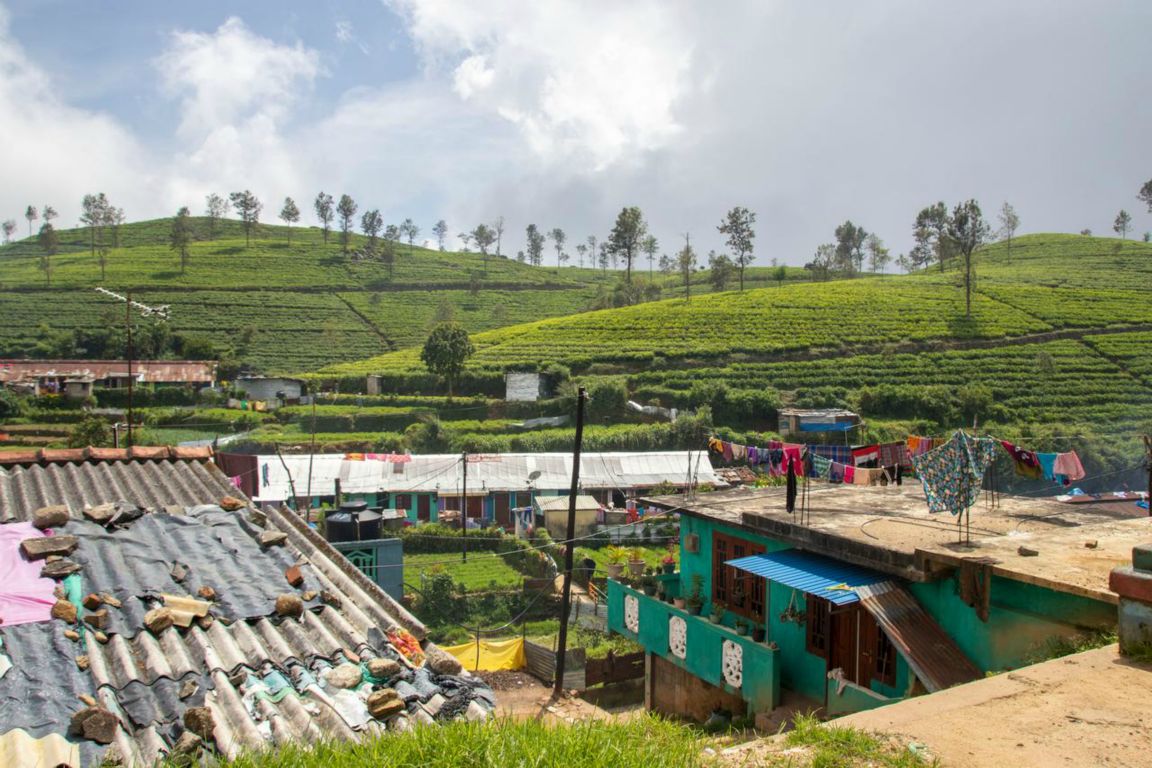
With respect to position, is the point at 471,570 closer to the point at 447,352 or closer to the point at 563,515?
the point at 563,515

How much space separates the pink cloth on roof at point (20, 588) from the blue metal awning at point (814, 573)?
25.2 feet

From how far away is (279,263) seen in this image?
86.8 m

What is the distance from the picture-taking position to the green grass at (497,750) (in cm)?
279

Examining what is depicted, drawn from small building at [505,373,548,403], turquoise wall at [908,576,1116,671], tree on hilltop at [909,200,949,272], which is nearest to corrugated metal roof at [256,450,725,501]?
small building at [505,373,548,403]

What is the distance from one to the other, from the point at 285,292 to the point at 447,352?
40252mm

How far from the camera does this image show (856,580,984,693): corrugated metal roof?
26.5 feet

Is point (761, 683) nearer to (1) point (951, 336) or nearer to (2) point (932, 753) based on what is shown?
(2) point (932, 753)

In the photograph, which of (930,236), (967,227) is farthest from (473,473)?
(930,236)

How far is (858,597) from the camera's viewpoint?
8.72 meters

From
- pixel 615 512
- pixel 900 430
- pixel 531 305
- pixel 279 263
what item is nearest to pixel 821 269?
pixel 531 305

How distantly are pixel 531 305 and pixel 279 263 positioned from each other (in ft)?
101

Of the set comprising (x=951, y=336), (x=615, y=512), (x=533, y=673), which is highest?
(x=951, y=336)

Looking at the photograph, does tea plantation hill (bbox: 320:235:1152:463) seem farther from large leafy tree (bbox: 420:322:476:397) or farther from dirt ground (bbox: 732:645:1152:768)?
dirt ground (bbox: 732:645:1152:768)

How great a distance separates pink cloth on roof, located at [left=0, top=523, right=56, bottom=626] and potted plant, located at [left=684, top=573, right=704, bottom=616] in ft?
32.7
